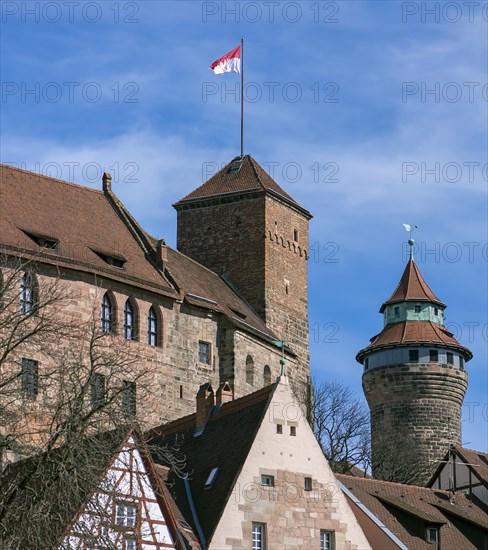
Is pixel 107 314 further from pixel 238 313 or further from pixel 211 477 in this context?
pixel 211 477

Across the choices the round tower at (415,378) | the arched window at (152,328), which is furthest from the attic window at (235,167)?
the arched window at (152,328)

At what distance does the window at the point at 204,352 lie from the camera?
54875mm

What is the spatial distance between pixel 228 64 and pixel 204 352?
42.2 ft

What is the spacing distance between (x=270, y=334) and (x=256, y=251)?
4.10 metres

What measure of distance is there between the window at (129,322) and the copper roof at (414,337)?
2196 cm

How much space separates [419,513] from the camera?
43.4m

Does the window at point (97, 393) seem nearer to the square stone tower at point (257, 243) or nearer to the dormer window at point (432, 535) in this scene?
the dormer window at point (432, 535)

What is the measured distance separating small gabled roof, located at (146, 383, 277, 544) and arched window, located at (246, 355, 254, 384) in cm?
1463

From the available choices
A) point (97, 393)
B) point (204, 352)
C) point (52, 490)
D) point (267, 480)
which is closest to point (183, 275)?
point (204, 352)

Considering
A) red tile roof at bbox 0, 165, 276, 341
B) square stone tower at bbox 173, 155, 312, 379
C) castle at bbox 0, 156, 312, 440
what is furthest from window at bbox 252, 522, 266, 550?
A: square stone tower at bbox 173, 155, 312, 379

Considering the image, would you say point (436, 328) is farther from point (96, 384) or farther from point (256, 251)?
point (96, 384)

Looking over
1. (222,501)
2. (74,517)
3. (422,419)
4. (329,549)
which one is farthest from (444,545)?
(422,419)

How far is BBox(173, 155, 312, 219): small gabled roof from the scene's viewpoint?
6266 cm

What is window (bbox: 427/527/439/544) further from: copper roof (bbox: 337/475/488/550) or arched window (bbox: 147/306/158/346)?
arched window (bbox: 147/306/158/346)
